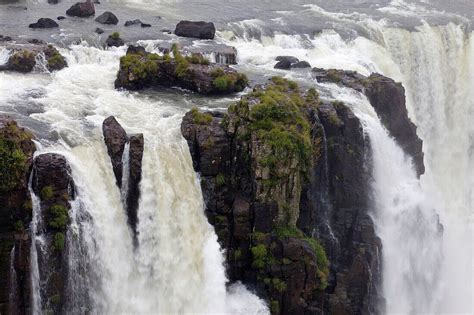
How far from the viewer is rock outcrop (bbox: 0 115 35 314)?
22406 millimetres

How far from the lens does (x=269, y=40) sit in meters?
47.6

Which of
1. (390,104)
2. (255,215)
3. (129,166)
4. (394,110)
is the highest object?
(390,104)

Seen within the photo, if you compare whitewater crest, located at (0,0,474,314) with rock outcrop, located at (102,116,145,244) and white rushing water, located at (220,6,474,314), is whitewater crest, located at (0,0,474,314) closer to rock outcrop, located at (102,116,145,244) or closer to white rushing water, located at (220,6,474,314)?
rock outcrop, located at (102,116,145,244)

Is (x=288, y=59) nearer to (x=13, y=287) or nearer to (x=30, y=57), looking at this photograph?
(x=30, y=57)

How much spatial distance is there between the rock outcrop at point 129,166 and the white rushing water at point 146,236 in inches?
9.2

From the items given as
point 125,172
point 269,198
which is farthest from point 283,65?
point 125,172

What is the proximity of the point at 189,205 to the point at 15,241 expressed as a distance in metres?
7.20

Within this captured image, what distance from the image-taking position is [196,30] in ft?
146

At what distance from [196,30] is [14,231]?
82.2ft

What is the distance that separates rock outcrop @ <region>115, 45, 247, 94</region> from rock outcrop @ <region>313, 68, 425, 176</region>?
6.22m

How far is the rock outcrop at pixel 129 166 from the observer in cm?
2592

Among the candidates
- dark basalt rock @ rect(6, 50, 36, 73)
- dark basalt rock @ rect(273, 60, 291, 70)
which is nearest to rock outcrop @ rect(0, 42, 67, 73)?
dark basalt rock @ rect(6, 50, 36, 73)

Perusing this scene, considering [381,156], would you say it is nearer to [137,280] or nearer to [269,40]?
[137,280]

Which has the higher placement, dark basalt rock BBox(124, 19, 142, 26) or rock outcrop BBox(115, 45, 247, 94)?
rock outcrop BBox(115, 45, 247, 94)
